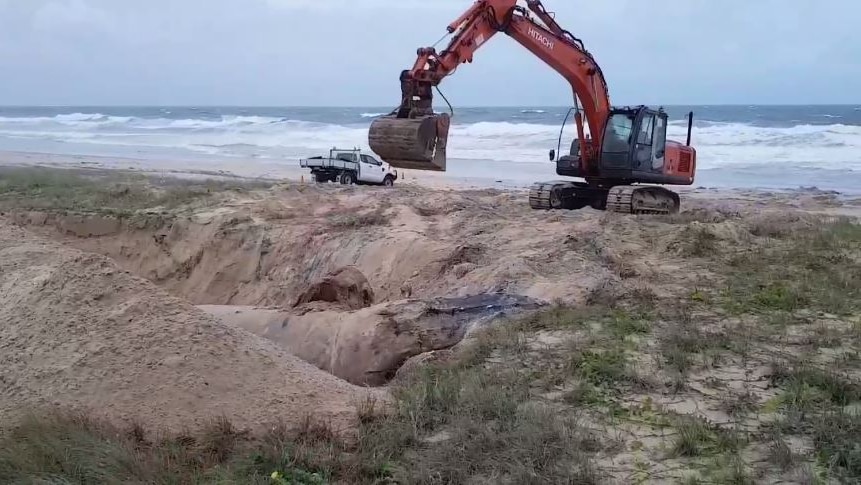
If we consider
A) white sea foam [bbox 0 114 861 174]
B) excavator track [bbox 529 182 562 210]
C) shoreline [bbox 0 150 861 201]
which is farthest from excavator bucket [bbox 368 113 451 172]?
white sea foam [bbox 0 114 861 174]

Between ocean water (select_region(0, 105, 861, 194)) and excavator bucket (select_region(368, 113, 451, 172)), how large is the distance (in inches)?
328

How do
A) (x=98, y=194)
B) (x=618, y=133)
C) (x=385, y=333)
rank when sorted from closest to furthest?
(x=385, y=333) < (x=618, y=133) < (x=98, y=194)

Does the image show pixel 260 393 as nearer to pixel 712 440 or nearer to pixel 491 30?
pixel 712 440

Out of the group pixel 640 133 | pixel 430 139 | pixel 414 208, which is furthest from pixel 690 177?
pixel 430 139

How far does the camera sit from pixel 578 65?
13.5 metres

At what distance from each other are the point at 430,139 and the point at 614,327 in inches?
141

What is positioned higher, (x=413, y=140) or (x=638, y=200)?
(x=413, y=140)

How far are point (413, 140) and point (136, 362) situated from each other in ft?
15.5

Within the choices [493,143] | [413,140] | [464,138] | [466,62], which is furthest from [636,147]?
[464,138]

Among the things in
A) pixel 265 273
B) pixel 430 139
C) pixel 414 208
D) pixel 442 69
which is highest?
pixel 442 69

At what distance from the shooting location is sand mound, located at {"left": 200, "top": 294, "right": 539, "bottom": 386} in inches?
287

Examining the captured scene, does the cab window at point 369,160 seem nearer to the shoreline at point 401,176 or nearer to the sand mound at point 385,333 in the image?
the shoreline at point 401,176

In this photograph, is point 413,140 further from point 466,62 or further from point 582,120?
point 582,120

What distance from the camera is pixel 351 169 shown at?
2347 centimetres
